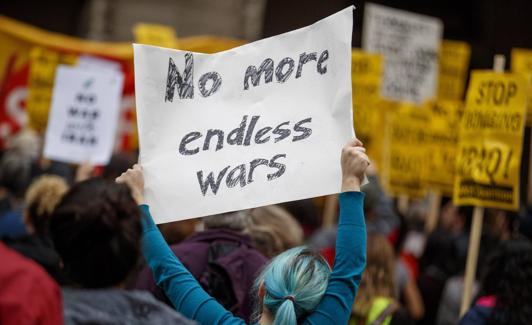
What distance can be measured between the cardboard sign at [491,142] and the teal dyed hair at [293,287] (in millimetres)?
2521

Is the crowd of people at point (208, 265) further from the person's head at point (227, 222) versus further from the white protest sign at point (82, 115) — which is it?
the white protest sign at point (82, 115)

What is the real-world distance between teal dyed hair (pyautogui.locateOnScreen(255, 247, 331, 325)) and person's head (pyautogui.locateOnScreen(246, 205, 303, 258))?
126cm

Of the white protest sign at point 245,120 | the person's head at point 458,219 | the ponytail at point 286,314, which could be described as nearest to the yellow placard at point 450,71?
the person's head at point 458,219

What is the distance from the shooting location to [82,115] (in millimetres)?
6824

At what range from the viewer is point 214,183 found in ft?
9.27

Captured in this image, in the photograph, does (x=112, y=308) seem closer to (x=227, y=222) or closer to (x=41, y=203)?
(x=227, y=222)

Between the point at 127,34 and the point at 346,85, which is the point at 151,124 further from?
the point at 127,34

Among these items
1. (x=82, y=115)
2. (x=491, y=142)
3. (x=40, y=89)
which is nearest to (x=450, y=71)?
(x=40, y=89)

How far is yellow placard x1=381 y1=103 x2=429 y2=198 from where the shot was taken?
28.1 ft

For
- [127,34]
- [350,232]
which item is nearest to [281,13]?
[127,34]

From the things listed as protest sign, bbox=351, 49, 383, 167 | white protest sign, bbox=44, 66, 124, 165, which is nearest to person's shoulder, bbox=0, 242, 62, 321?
white protest sign, bbox=44, 66, 124, 165

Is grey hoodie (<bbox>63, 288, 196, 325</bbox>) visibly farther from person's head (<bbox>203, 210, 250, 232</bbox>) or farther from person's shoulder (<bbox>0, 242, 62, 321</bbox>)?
person's head (<bbox>203, 210, 250, 232</bbox>)

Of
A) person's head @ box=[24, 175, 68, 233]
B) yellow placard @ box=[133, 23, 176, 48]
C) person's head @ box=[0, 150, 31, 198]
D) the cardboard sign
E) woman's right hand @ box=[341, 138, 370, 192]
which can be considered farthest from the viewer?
yellow placard @ box=[133, 23, 176, 48]

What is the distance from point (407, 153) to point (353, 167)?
20.2 feet
